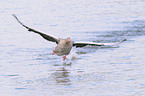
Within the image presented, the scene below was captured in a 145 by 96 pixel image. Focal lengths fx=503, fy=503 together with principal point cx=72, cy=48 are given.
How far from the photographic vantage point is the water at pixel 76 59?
1469cm

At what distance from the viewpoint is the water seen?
14688mm

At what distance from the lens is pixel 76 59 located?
19797 mm

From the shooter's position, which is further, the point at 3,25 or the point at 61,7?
the point at 61,7

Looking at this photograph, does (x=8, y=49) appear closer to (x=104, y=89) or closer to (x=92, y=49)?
(x=92, y=49)

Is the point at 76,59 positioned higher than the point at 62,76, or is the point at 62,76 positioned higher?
the point at 62,76

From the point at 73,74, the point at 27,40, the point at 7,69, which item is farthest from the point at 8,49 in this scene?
the point at 73,74

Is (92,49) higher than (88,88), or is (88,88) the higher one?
(88,88)

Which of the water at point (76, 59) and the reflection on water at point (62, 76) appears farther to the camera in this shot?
the reflection on water at point (62, 76)

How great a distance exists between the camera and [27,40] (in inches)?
993

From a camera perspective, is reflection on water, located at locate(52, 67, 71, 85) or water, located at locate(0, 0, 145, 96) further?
reflection on water, located at locate(52, 67, 71, 85)

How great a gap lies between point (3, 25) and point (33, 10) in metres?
11.0

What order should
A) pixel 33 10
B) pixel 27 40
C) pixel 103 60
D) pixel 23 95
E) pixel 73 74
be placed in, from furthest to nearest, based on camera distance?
pixel 33 10, pixel 27 40, pixel 103 60, pixel 73 74, pixel 23 95

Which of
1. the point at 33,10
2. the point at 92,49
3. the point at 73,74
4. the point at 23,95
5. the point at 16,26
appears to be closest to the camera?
the point at 23,95

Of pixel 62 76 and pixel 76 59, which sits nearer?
pixel 62 76
